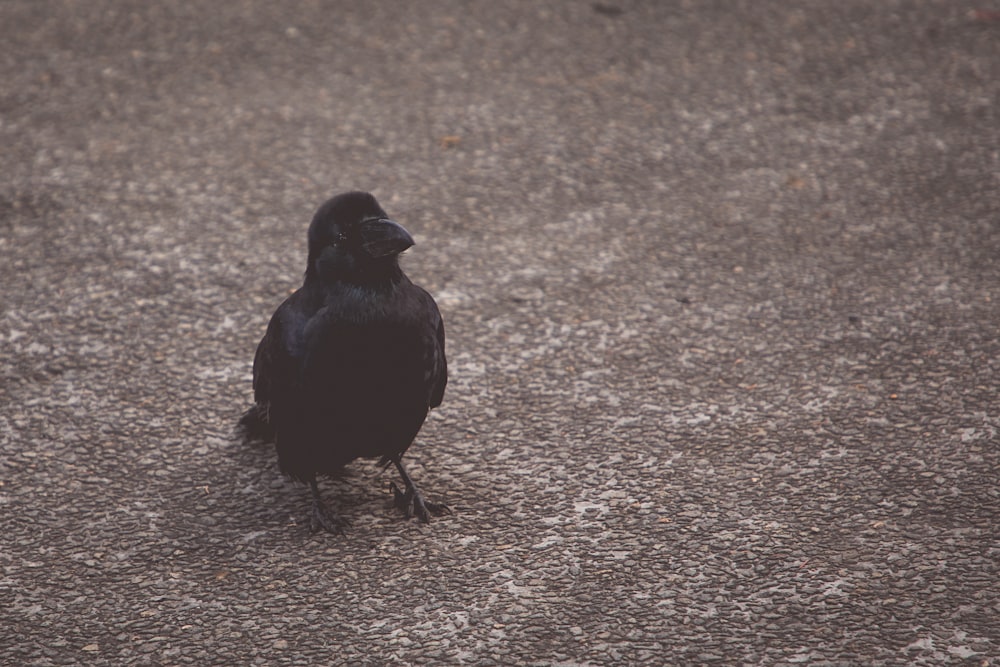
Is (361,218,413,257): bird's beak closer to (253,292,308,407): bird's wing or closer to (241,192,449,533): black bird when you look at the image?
(241,192,449,533): black bird

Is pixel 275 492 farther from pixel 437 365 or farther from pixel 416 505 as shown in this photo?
pixel 437 365

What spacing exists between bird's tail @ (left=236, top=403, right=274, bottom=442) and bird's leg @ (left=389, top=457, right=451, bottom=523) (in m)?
Answer: 0.58

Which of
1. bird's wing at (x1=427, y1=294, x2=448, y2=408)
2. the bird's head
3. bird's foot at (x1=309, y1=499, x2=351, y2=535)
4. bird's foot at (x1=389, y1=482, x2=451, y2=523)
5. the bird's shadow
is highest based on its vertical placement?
the bird's head

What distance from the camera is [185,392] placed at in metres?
4.50

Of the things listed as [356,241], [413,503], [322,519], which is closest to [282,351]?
[356,241]

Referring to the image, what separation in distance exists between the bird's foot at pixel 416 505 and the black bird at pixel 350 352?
0.05 feet

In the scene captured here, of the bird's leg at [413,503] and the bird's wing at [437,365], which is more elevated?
the bird's wing at [437,365]

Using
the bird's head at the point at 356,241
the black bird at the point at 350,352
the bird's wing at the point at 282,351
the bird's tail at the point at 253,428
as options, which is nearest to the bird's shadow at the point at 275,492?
the bird's tail at the point at 253,428

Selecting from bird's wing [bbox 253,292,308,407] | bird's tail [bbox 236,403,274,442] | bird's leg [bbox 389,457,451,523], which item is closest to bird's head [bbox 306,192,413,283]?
bird's wing [bbox 253,292,308,407]

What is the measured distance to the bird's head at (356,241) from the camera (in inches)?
143

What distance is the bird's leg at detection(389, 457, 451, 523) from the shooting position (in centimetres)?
383

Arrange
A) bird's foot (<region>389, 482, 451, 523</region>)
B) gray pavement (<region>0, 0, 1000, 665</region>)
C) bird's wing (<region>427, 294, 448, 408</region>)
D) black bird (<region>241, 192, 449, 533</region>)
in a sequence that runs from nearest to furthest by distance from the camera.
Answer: gray pavement (<region>0, 0, 1000, 665</region>), black bird (<region>241, 192, 449, 533</region>), bird's wing (<region>427, 294, 448, 408</region>), bird's foot (<region>389, 482, 451, 523</region>)

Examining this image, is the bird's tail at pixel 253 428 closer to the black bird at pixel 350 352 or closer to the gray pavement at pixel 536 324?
the gray pavement at pixel 536 324

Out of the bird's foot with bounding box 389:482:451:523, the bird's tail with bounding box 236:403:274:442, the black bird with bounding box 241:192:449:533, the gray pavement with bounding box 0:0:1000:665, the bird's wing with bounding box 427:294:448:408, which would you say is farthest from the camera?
the bird's tail with bounding box 236:403:274:442
